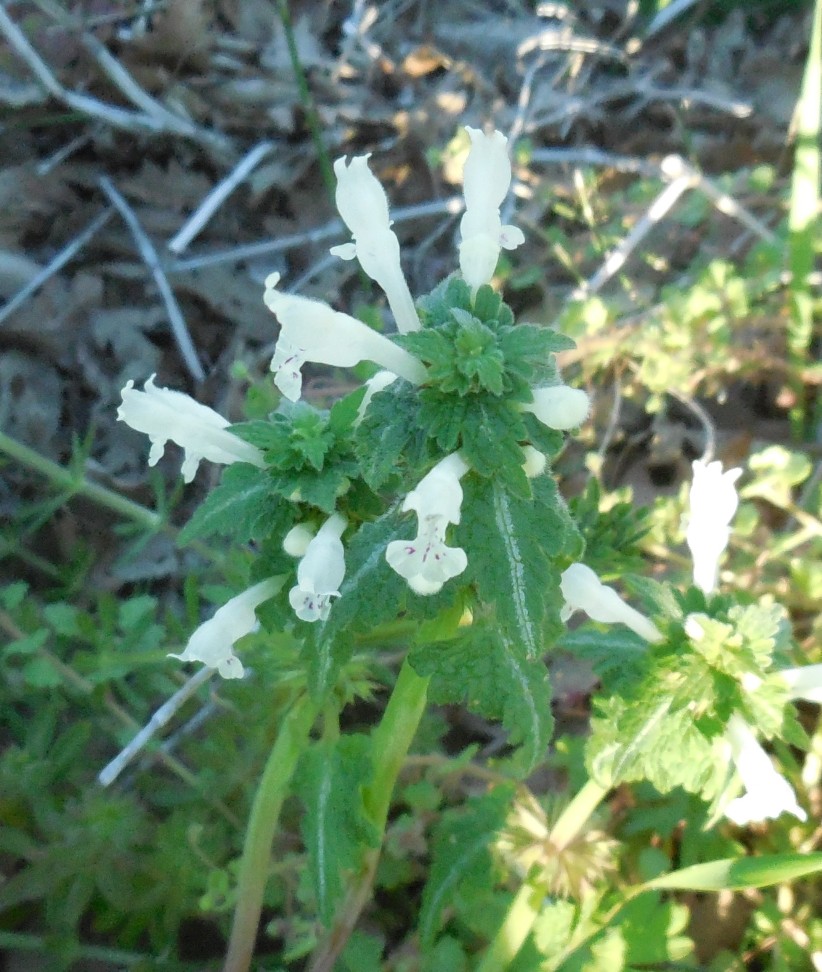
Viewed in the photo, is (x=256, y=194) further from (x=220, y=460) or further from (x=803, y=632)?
(x=803, y=632)

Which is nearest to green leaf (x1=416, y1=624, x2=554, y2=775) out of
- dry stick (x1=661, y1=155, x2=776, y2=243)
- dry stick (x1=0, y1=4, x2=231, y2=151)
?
dry stick (x1=661, y1=155, x2=776, y2=243)

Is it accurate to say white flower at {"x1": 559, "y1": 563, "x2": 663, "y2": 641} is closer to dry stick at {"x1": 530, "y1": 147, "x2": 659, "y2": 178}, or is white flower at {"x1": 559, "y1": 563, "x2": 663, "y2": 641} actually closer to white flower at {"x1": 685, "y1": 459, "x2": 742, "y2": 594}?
white flower at {"x1": 685, "y1": 459, "x2": 742, "y2": 594}

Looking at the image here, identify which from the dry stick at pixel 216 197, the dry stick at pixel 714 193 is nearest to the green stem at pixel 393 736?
the dry stick at pixel 714 193

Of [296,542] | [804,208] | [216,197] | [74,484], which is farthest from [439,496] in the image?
[216,197]

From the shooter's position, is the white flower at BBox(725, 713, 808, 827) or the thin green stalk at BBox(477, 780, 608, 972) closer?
the white flower at BBox(725, 713, 808, 827)

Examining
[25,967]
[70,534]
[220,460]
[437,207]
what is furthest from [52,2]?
[25,967]

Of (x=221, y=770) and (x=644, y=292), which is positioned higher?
(x=644, y=292)
